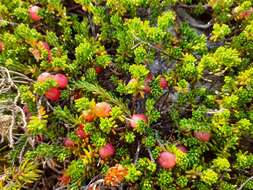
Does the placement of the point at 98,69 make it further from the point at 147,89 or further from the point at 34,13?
the point at 34,13

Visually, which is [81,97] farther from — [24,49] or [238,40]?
[238,40]

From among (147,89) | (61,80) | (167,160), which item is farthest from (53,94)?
(167,160)

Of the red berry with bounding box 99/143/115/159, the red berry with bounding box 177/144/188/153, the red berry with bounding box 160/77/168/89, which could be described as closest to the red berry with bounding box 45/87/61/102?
the red berry with bounding box 99/143/115/159

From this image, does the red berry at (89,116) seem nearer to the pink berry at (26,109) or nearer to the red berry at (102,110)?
the red berry at (102,110)

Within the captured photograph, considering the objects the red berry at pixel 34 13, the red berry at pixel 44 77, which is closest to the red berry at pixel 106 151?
the red berry at pixel 44 77

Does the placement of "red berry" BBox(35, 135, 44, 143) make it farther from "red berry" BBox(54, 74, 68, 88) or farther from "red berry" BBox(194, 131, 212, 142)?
"red berry" BBox(194, 131, 212, 142)

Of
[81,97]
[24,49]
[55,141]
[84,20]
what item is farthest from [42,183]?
[84,20]
